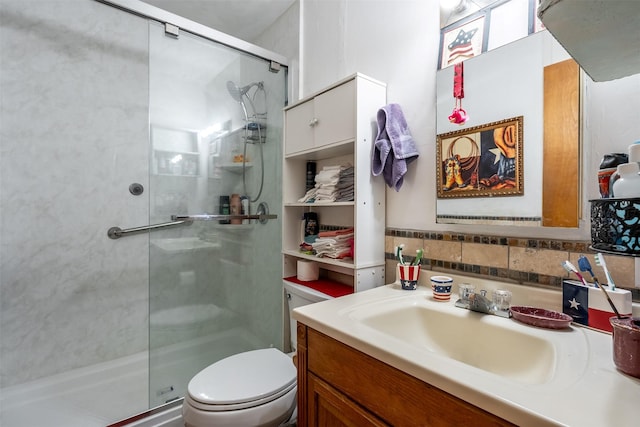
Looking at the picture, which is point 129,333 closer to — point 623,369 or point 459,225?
point 459,225

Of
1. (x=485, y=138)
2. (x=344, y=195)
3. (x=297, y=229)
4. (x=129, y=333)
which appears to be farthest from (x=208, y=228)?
(x=485, y=138)

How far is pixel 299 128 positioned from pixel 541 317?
1289 mm

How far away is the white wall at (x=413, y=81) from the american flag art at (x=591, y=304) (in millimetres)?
163

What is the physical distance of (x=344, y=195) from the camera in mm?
1407

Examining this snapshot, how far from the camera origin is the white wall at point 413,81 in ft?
2.60

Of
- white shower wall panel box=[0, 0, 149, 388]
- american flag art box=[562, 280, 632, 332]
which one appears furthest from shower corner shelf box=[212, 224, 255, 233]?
american flag art box=[562, 280, 632, 332]

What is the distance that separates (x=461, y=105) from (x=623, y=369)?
0.86 m

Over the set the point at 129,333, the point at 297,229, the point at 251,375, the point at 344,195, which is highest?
the point at 344,195

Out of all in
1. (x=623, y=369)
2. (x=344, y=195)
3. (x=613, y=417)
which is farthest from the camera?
(x=344, y=195)

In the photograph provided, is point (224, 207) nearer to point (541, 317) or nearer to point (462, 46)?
point (462, 46)

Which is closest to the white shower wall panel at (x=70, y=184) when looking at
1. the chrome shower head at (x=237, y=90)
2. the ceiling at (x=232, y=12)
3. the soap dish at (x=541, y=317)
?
the ceiling at (x=232, y=12)

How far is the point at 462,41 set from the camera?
3.56 ft

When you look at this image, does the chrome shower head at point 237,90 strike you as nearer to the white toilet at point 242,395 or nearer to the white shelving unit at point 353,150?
the white shelving unit at point 353,150

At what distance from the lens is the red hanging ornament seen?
3.52 ft
